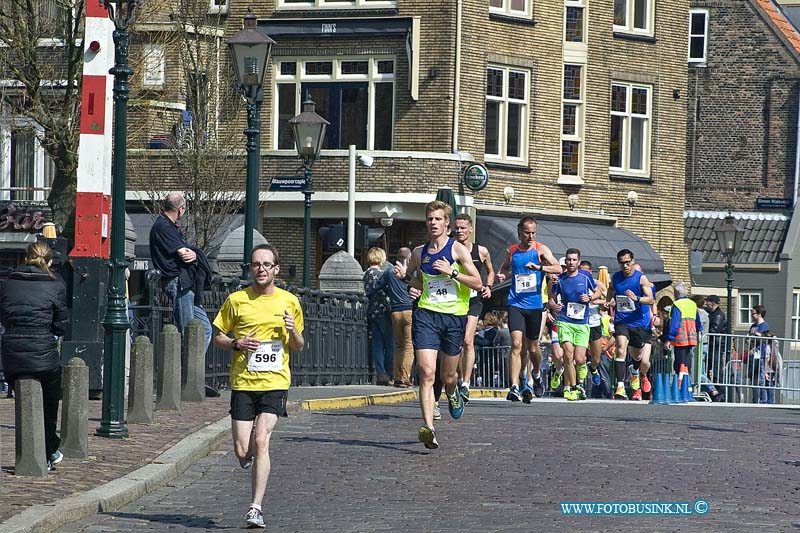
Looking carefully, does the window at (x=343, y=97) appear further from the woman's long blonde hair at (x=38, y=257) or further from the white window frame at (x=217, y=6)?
the woman's long blonde hair at (x=38, y=257)

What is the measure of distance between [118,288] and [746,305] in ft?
123

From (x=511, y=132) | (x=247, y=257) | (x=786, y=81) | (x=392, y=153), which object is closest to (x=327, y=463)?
(x=247, y=257)

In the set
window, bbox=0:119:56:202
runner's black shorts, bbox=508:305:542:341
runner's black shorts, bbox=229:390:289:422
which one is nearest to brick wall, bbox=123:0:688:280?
window, bbox=0:119:56:202

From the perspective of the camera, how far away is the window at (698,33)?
1997 inches

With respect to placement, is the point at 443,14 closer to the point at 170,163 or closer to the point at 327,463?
the point at 170,163

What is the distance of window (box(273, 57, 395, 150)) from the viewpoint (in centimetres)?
3828

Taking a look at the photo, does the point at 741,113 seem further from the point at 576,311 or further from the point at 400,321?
the point at 576,311

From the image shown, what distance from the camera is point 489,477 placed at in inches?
480

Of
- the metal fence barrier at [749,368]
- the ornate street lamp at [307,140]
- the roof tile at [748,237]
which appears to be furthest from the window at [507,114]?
the metal fence barrier at [749,368]

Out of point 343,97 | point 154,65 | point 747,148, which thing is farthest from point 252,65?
point 747,148

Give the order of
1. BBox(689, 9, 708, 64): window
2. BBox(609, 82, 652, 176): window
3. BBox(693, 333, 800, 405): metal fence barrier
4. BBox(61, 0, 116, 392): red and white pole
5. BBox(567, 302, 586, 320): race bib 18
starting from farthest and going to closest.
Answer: BBox(689, 9, 708, 64): window < BBox(609, 82, 652, 176): window < BBox(693, 333, 800, 405): metal fence barrier < BBox(567, 302, 586, 320): race bib 18 < BBox(61, 0, 116, 392): red and white pole

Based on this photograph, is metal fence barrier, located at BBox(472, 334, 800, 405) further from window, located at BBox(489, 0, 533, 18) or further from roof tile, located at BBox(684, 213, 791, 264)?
roof tile, located at BBox(684, 213, 791, 264)

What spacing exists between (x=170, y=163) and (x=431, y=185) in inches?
227

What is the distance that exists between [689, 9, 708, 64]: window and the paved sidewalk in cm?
3525
